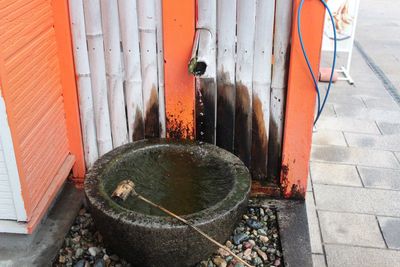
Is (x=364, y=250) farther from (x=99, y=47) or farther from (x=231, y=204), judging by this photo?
(x=99, y=47)

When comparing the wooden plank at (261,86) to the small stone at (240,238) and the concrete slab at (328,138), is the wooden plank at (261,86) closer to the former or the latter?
the small stone at (240,238)

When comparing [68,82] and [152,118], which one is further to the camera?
[152,118]

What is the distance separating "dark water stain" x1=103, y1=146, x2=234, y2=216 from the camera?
10.2ft

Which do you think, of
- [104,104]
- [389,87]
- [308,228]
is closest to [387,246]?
[308,228]

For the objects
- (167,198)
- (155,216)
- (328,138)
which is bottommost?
(328,138)

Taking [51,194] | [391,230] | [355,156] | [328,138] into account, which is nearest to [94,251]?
[51,194]

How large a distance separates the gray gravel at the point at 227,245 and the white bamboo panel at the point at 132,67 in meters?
0.76

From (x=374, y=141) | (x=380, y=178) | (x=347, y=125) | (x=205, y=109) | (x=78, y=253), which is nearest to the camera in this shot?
(x=78, y=253)

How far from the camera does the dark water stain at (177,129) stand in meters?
3.43

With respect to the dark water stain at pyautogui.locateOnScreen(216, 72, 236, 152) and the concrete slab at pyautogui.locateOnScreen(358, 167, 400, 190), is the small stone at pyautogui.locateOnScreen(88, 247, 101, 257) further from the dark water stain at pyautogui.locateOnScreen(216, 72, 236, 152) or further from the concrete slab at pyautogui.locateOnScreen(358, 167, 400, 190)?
the concrete slab at pyautogui.locateOnScreen(358, 167, 400, 190)

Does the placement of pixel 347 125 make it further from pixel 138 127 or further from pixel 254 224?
pixel 138 127

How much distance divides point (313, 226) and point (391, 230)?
582 mm

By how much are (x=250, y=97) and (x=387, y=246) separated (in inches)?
57.1

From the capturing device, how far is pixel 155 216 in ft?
8.44
